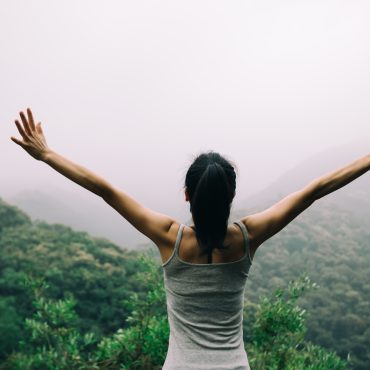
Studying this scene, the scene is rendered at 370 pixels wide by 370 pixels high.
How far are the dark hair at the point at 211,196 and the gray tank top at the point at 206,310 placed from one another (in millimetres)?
64

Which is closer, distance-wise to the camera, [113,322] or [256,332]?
[256,332]

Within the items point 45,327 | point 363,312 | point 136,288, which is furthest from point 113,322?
point 363,312

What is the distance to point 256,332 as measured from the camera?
4992 millimetres

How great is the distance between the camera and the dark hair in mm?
1385

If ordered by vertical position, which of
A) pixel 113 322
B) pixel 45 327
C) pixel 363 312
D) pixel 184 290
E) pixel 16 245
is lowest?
pixel 363 312

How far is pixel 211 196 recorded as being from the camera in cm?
139

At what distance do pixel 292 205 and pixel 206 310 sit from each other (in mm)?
389

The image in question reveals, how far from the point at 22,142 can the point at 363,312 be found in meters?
20.6

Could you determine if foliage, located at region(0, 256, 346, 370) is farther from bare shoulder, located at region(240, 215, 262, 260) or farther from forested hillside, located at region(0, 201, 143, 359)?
forested hillside, located at region(0, 201, 143, 359)

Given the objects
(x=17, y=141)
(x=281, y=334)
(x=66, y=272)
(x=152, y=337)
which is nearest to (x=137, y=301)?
(x=152, y=337)

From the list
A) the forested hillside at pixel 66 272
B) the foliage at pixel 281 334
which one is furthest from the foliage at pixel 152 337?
the forested hillside at pixel 66 272

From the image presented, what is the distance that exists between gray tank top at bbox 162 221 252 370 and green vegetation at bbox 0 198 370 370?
3.32 m

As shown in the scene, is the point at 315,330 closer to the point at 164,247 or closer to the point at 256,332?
the point at 256,332

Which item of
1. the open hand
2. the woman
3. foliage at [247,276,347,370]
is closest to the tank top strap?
the woman
